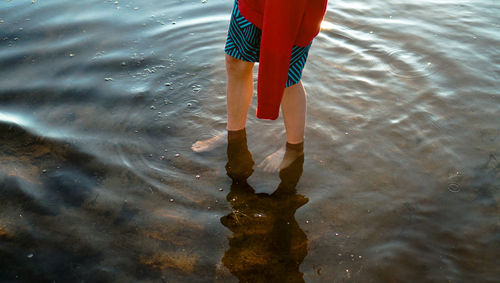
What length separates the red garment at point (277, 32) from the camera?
68.3 inches

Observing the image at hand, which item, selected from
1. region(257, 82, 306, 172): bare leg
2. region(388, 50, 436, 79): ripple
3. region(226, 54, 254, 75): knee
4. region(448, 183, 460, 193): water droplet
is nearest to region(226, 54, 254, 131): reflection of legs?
region(226, 54, 254, 75): knee

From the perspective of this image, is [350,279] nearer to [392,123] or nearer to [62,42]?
[392,123]

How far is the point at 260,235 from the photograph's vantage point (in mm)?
2027

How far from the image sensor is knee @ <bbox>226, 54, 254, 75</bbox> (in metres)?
2.23

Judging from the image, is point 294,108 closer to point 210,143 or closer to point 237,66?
point 237,66

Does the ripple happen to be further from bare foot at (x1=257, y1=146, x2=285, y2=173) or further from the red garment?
the red garment

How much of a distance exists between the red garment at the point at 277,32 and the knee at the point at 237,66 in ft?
1.08

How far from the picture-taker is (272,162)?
2.50 m

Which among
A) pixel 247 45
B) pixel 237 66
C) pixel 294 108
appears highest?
pixel 247 45

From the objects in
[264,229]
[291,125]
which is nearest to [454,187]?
[291,125]

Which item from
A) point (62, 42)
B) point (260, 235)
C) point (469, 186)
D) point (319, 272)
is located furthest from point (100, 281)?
point (62, 42)

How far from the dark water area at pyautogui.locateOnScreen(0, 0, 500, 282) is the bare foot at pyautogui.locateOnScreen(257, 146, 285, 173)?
0.04 metres

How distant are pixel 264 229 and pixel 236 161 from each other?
59cm

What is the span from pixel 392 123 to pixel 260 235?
1.32 metres
